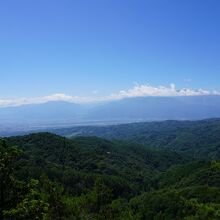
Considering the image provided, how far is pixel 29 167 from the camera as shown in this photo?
179 meters

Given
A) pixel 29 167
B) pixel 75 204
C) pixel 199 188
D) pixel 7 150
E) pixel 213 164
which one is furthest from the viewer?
pixel 29 167

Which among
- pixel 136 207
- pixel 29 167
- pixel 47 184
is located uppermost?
pixel 47 184

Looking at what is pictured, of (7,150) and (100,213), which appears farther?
(100,213)

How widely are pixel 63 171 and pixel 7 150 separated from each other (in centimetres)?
17873

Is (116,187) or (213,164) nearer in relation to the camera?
(213,164)

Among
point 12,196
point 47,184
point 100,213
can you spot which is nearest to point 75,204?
point 100,213

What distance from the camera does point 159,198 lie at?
509 ft

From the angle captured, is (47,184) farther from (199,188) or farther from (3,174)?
(199,188)

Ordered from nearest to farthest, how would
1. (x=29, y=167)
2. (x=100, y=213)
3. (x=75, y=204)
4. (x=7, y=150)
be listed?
1. (x=7, y=150)
2. (x=100, y=213)
3. (x=75, y=204)
4. (x=29, y=167)

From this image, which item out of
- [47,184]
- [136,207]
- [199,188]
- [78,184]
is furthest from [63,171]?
[47,184]

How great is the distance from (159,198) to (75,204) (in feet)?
353

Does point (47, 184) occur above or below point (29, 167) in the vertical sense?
above

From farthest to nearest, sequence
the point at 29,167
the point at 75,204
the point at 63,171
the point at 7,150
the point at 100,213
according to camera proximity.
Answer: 1. the point at 63,171
2. the point at 29,167
3. the point at 75,204
4. the point at 100,213
5. the point at 7,150

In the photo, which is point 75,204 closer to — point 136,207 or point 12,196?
point 12,196
